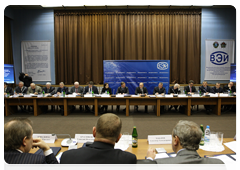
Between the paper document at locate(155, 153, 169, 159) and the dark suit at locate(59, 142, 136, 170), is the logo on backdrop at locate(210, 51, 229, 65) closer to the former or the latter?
the paper document at locate(155, 153, 169, 159)

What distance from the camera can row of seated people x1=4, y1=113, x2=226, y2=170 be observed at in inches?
34.7

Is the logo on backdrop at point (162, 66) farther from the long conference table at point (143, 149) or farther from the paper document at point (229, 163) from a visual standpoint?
the paper document at point (229, 163)

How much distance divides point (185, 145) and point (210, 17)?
908 cm

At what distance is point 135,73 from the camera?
7.55m

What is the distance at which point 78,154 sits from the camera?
0.91m

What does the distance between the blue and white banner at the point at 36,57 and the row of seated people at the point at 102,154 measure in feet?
26.2

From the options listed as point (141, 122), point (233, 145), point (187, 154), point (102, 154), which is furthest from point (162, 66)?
point (102, 154)

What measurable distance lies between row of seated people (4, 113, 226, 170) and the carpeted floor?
8.67 feet

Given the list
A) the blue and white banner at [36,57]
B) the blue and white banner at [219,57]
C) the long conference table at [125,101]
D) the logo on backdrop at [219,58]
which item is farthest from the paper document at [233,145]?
the blue and white banner at [36,57]

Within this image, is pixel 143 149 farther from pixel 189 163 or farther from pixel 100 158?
pixel 100 158

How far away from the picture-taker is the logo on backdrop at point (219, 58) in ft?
26.7

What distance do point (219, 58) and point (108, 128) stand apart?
8.91 metres

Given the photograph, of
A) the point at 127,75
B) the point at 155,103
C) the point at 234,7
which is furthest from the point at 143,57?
the point at 234,7

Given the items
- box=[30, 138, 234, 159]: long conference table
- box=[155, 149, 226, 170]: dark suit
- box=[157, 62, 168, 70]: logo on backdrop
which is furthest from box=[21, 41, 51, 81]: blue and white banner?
box=[155, 149, 226, 170]: dark suit
